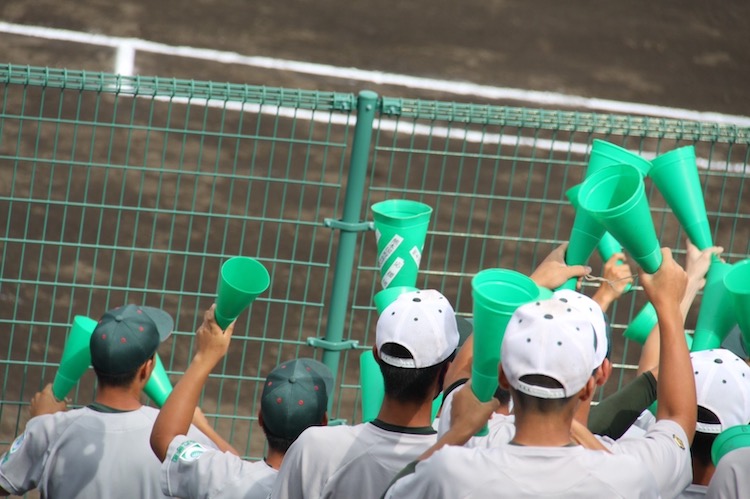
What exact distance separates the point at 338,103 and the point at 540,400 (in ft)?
8.12

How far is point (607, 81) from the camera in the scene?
1079 centimetres

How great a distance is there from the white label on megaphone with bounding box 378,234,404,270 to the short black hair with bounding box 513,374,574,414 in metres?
1.25

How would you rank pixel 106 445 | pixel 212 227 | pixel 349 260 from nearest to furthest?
pixel 106 445 → pixel 349 260 → pixel 212 227

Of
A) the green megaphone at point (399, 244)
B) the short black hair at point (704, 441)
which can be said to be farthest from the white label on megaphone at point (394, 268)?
the short black hair at point (704, 441)

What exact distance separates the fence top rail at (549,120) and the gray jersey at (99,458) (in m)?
1.89

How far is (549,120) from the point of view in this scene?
4.85 m

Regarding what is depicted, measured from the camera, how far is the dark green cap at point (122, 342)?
11.8ft

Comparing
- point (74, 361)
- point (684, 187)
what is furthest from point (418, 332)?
point (74, 361)

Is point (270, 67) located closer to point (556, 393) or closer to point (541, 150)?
point (541, 150)

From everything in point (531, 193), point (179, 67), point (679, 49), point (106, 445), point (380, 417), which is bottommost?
point (106, 445)

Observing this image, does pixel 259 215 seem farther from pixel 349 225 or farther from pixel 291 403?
pixel 291 403

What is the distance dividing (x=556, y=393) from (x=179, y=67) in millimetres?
8036

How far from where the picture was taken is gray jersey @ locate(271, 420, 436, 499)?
297cm

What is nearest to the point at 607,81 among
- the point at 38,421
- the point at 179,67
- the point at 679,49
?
the point at 679,49
